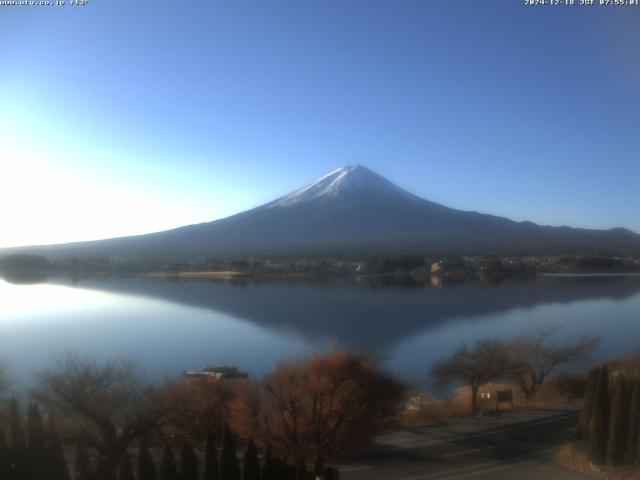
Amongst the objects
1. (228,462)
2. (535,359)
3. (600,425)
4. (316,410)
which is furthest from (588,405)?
(535,359)

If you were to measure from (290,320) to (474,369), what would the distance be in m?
8.89

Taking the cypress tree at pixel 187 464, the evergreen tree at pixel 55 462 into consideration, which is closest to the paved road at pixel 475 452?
the cypress tree at pixel 187 464

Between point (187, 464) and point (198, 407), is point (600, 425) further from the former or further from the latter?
point (198, 407)

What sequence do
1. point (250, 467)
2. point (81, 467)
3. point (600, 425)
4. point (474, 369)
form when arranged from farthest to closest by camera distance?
point (474, 369) → point (600, 425) → point (250, 467) → point (81, 467)

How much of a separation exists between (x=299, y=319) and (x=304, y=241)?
1376 inches

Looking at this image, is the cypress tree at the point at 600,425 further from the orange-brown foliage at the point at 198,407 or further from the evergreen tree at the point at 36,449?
the evergreen tree at the point at 36,449

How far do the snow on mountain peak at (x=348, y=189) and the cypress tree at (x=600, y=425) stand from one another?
58.6 m

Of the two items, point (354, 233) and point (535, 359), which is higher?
point (354, 233)

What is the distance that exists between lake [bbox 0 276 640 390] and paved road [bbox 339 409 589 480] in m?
2.21

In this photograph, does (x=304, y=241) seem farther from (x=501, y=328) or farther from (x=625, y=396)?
(x=625, y=396)

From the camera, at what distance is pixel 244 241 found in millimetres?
52938

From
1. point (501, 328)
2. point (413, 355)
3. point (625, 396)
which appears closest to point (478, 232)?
point (501, 328)

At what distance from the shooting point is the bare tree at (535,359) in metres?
9.65

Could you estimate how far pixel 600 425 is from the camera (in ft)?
18.5
